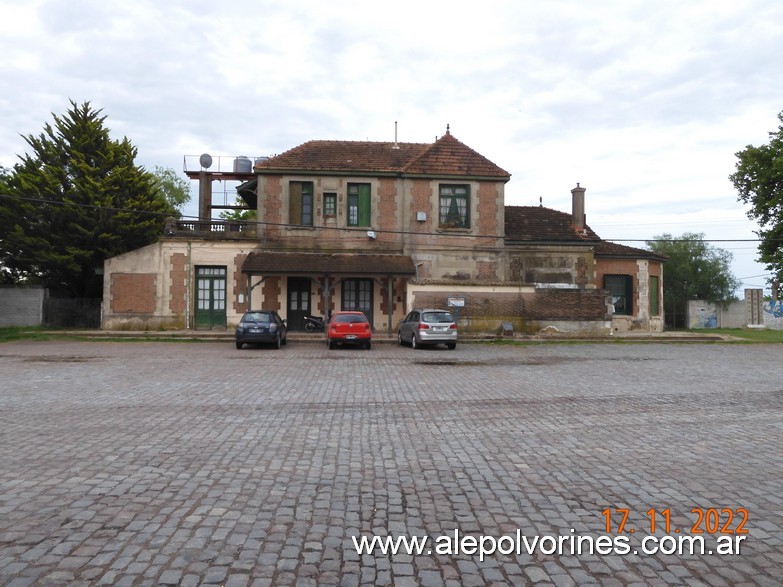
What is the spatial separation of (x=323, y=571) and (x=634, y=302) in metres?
33.4

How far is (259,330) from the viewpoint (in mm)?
22250

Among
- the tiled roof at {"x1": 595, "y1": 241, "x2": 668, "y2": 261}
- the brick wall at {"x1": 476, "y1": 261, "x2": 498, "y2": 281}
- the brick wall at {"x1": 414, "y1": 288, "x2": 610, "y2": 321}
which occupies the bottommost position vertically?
the brick wall at {"x1": 414, "y1": 288, "x2": 610, "y2": 321}

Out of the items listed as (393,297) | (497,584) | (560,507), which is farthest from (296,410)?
(393,297)

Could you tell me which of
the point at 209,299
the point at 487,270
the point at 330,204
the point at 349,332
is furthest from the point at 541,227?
the point at 209,299

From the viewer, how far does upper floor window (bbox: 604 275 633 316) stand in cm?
3391

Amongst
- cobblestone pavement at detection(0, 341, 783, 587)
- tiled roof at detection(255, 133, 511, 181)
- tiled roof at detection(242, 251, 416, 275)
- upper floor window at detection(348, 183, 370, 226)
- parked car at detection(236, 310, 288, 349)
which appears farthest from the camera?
upper floor window at detection(348, 183, 370, 226)

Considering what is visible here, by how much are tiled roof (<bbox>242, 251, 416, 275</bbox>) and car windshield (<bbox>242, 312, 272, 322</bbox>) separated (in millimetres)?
4116

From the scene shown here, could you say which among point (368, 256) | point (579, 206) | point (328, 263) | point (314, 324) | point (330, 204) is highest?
point (579, 206)

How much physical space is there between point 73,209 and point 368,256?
52.0 ft

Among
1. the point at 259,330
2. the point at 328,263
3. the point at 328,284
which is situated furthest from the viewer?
the point at 328,263

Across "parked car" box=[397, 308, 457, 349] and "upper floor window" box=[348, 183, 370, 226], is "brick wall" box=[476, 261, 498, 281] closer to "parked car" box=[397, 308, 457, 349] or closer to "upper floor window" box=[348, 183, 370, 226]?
"upper floor window" box=[348, 183, 370, 226]

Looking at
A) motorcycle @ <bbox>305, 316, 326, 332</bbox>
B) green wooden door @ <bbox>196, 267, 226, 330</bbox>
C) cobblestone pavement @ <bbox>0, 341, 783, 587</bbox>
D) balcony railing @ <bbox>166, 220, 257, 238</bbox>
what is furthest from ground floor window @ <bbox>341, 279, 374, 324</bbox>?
cobblestone pavement @ <bbox>0, 341, 783, 587</bbox>

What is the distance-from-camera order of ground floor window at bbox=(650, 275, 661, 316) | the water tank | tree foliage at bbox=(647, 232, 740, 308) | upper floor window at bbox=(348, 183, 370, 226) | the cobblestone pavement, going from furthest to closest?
1. tree foliage at bbox=(647, 232, 740, 308)
2. ground floor window at bbox=(650, 275, 661, 316)
3. the water tank
4. upper floor window at bbox=(348, 183, 370, 226)
5. the cobblestone pavement

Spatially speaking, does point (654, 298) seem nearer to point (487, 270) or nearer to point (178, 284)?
point (487, 270)
